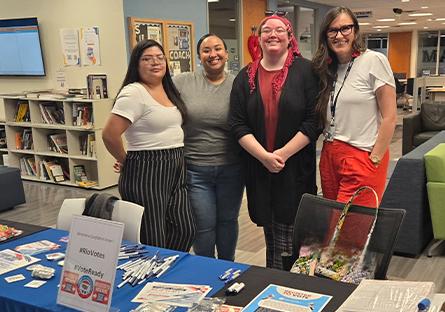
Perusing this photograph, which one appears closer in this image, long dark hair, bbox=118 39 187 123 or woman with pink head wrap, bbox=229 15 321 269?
woman with pink head wrap, bbox=229 15 321 269

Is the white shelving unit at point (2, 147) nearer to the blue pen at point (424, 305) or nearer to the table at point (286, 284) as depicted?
the table at point (286, 284)

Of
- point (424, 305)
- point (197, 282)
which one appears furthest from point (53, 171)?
point (424, 305)

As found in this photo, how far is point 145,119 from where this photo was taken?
245 cm

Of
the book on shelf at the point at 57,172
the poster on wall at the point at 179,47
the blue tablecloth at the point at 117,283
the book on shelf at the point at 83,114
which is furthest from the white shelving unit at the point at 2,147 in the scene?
the blue tablecloth at the point at 117,283

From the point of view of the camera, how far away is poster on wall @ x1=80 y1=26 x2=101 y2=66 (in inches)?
228

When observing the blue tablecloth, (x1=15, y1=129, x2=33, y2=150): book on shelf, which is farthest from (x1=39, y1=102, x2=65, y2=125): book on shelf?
the blue tablecloth

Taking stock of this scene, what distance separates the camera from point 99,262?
1.48m

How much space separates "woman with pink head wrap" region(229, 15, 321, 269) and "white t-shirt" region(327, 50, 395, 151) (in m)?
0.14

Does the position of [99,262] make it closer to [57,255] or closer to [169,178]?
[57,255]

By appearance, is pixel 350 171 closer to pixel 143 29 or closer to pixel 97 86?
pixel 97 86

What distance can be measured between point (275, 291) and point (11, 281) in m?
0.93

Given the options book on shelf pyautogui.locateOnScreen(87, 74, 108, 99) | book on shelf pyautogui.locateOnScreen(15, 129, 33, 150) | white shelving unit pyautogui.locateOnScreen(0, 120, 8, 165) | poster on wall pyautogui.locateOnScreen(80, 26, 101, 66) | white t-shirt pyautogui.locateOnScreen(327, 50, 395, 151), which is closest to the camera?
white t-shirt pyautogui.locateOnScreen(327, 50, 395, 151)

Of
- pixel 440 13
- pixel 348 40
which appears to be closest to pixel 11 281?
pixel 348 40

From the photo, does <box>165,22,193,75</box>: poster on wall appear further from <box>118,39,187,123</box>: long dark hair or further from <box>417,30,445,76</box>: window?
<box>417,30,445,76</box>: window
